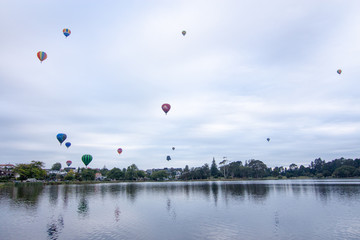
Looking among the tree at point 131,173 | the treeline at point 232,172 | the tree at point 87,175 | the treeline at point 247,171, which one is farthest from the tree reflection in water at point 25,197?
the treeline at point 247,171

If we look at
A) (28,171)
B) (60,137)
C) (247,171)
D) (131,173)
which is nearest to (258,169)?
(247,171)

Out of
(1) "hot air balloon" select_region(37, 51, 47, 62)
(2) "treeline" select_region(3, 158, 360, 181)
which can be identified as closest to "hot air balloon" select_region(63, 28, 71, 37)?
(1) "hot air balloon" select_region(37, 51, 47, 62)

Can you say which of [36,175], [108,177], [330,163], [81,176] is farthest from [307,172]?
[36,175]

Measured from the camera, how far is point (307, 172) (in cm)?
18688

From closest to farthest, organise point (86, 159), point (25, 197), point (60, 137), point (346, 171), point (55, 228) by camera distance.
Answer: point (55, 228), point (25, 197), point (60, 137), point (86, 159), point (346, 171)

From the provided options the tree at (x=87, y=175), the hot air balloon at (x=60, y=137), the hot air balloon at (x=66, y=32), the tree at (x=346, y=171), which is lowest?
the tree at (x=346, y=171)

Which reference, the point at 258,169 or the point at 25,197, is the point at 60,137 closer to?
the point at 25,197

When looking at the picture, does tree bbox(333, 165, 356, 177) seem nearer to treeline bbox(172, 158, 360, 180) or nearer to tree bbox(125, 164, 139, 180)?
treeline bbox(172, 158, 360, 180)

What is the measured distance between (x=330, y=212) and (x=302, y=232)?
449 inches

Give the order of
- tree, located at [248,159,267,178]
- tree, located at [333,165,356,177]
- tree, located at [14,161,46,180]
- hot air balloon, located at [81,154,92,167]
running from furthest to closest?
tree, located at [248,159,267,178], tree, located at [333,165,356,177], tree, located at [14,161,46,180], hot air balloon, located at [81,154,92,167]

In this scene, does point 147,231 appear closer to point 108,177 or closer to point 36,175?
point 36,175

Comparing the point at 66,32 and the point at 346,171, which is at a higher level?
the point at 66,32

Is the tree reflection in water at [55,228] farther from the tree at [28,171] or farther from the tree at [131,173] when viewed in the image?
the tree at [131,173]

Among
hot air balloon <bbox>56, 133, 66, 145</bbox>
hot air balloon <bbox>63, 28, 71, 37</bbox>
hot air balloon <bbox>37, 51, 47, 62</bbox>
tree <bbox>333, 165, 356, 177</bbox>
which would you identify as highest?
hot air balloon <bbox>63, 28, 71, 37</bbox>
